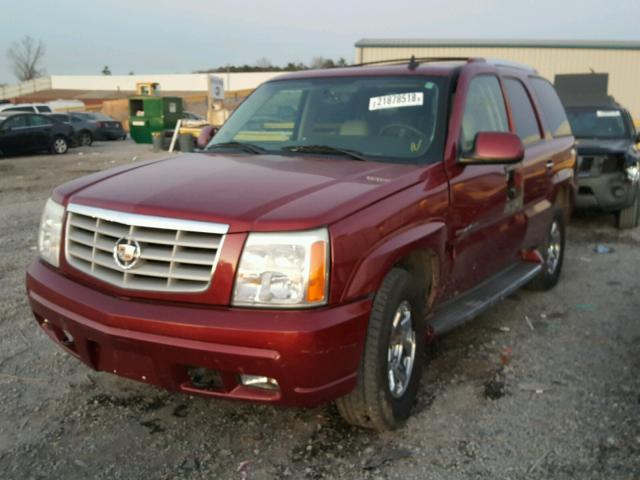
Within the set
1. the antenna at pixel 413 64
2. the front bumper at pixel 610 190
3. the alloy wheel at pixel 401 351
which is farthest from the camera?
the front bumper at pixel 610 190

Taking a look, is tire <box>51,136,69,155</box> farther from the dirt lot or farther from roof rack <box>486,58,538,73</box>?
roof rack <box>486,58,538,73</box>

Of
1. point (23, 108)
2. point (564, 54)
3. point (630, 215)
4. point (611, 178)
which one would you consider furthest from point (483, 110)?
point (23, 108)

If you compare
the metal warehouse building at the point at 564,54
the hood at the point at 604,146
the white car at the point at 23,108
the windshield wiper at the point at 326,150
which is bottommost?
the hood at the point at 604,146

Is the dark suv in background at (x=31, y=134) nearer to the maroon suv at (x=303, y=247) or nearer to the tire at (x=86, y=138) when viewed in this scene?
the tire at (x=86, y=138)

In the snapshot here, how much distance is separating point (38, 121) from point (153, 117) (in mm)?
6856

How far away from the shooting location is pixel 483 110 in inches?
167

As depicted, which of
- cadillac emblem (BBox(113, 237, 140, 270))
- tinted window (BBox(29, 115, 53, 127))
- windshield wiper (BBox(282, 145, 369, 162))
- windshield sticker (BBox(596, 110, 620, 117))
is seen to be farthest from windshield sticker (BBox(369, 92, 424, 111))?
tinted window (BBox(29, 115, 53, 127))

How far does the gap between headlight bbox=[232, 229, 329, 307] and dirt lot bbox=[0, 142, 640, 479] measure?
849mm

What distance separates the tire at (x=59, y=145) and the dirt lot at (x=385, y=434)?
64.0ft

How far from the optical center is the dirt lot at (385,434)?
9.61ft

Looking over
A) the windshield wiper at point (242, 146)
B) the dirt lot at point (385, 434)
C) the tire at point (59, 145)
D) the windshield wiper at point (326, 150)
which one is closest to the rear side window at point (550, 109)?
the dirt lot at point (385, 434)

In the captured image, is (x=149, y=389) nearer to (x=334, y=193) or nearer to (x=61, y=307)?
(x=61, y=307)

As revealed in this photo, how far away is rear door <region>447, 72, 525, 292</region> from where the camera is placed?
3672 millimetres

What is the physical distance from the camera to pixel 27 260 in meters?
6.64
